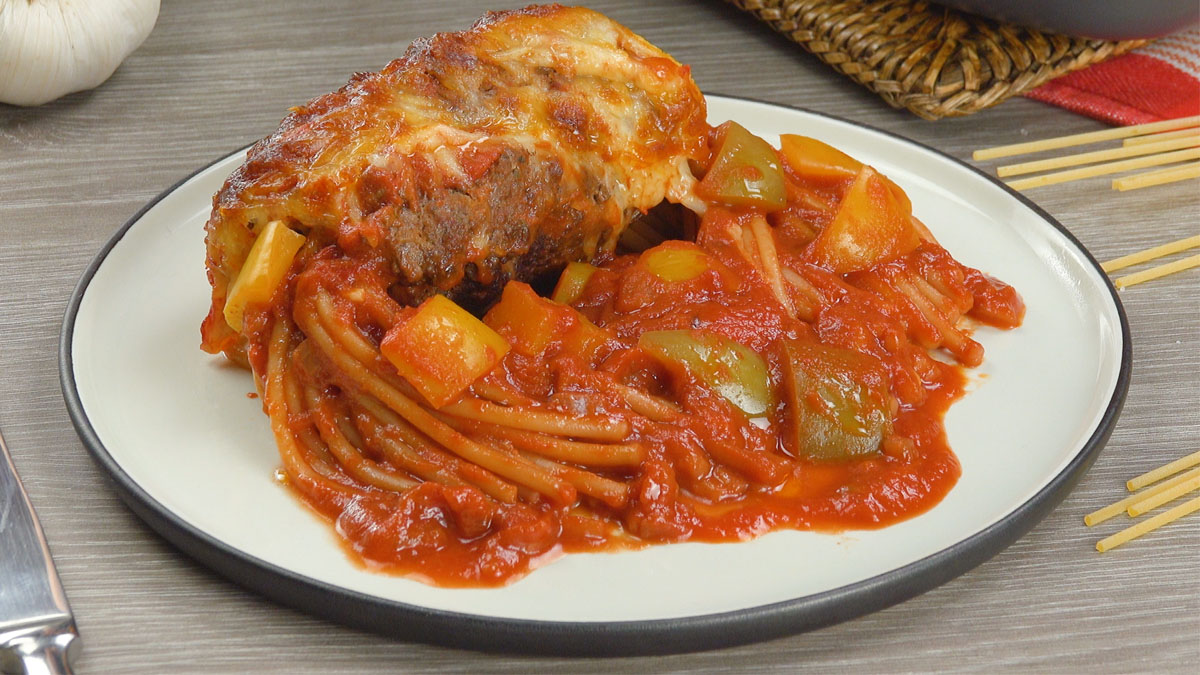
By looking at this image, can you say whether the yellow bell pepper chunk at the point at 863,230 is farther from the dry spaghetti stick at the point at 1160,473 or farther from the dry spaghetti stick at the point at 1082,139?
the dry spaghetti stick at the point at 1082,139

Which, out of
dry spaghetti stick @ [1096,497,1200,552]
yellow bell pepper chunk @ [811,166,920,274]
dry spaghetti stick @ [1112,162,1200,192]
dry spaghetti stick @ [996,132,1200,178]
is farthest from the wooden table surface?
yellow bell pepper chunk @ [811,166,920,274]

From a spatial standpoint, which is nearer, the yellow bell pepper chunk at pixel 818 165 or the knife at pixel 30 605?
the knife at pixel 30 605

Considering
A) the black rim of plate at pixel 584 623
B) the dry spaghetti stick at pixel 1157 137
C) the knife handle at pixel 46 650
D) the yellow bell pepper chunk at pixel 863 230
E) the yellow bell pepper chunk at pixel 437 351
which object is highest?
the dry spaghetti stick at pixel 1157 137

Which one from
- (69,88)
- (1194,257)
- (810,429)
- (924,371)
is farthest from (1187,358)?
(69,88)

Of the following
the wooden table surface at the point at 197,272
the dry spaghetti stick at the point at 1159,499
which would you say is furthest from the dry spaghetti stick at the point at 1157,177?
the dry spaghetti stick at the point at 1159,499

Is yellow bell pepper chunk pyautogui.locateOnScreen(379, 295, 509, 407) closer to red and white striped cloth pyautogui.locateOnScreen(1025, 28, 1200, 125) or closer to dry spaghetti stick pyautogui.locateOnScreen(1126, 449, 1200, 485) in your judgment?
dry spaghetti stick pyautogui.locateOnScreen(1126, 449, 1200, 485)
